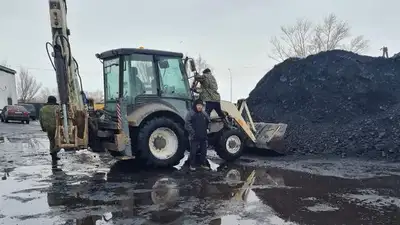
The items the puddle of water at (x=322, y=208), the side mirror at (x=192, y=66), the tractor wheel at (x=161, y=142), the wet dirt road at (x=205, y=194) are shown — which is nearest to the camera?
the wet dirt road at (x=205, y=194)

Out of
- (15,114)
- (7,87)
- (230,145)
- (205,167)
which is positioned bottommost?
(205,167)

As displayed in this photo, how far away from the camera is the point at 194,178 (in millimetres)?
8070

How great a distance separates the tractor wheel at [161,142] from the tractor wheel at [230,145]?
1321 mm

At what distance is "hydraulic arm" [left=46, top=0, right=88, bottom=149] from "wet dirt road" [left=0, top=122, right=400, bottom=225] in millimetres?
799

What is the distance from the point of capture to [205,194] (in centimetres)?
671

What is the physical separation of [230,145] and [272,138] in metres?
1.31

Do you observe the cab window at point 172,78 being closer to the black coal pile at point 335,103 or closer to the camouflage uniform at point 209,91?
the camouflage uniform at point 209,91

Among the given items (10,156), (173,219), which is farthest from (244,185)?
(10,156)

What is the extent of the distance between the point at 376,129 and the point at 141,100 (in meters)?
6.64

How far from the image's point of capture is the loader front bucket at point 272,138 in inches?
426

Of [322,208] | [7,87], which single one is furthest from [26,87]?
[322,208]

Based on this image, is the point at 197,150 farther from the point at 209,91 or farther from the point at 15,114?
the point at 15,114

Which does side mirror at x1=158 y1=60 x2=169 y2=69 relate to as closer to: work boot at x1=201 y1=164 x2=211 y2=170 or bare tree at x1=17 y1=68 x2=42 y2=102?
work boot at x1=201 y1=164 x2=211 y2=170

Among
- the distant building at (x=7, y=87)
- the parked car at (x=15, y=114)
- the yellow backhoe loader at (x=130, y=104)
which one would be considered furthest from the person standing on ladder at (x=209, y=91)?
the distant building at (x=7, y=87)
